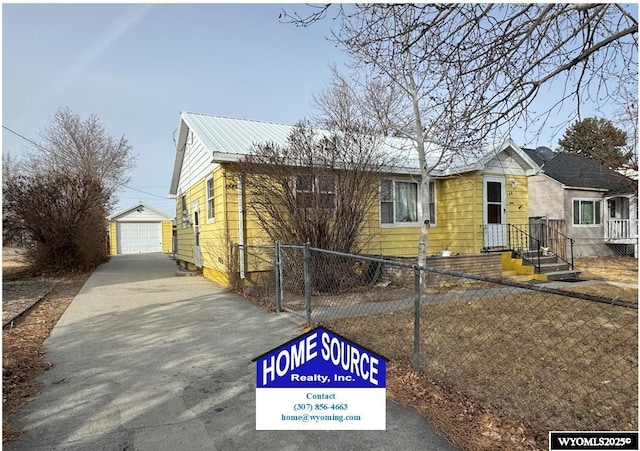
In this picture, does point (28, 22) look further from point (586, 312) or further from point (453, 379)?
point (586, 312)

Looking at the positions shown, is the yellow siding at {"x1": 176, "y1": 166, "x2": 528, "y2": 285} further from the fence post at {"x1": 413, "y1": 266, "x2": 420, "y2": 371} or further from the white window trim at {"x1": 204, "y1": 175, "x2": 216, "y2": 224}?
the fence post at {"x1": 413, "y1": 266, "x2": 420, "y2": 371}

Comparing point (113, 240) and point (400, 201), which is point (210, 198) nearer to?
point (400, 201)

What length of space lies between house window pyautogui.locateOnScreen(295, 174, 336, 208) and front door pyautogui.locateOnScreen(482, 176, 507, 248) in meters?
6.08

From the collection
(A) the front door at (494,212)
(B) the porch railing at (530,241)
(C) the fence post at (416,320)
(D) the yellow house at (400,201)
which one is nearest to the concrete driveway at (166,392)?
(C) the fence post at (416,320)

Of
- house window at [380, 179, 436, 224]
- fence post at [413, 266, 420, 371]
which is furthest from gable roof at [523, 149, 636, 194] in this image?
fence post at [413, 266, 420, 371]

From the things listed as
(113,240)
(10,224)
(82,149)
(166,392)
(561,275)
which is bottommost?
(561,275)

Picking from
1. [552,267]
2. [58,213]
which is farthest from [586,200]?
[58,213]

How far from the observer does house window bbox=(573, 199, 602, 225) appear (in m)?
17.3

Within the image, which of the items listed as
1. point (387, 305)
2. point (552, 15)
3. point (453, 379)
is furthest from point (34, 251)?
point (552, 15)

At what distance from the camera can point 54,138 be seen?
83.9 ft

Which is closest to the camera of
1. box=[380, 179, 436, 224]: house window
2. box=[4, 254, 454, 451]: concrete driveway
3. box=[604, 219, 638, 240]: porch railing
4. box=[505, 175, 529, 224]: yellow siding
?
box=[4, 254, 454, 451]: concrete driveway

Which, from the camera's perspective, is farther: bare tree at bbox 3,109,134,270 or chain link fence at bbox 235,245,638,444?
bare tree at bbox 3,109,134,270

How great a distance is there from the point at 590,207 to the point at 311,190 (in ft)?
55.2

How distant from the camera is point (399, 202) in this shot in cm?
1062
